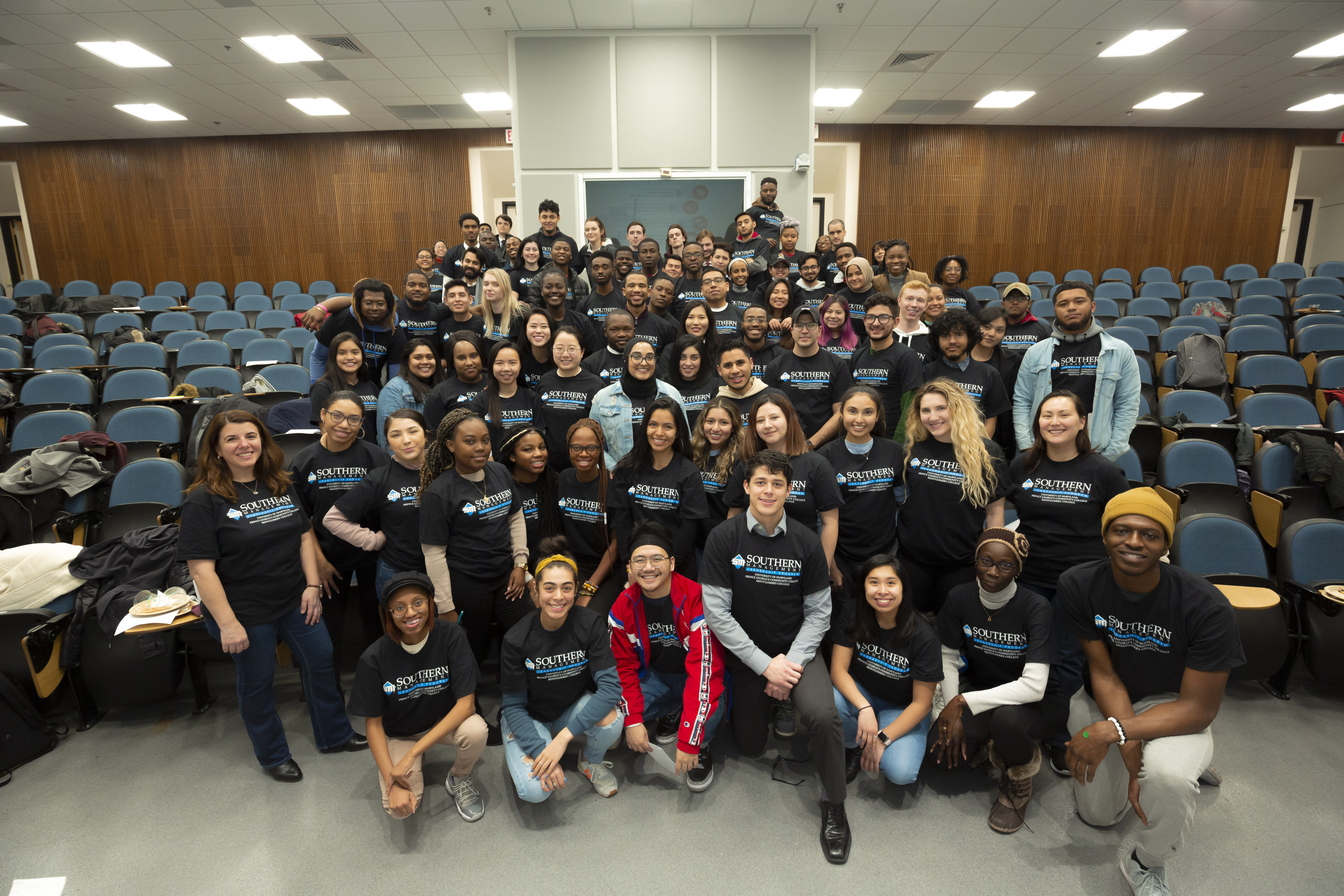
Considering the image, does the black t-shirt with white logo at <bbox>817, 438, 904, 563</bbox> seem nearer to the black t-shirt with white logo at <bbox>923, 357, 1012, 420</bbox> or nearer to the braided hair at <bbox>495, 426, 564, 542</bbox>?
the black t-shirt with white logo at <bbox>923, 357, 1012, 420</bbox>

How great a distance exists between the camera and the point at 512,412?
3.39 metres

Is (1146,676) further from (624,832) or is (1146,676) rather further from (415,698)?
(415,698)

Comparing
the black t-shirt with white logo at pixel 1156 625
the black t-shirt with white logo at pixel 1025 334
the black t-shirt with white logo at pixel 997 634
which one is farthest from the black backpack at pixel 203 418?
the black t-shirt with white logo at pixel 1025 334

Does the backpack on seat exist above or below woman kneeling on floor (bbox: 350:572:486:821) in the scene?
above

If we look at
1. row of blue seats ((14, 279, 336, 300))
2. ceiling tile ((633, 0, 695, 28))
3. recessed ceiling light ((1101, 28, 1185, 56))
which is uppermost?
recessed ceiling light ((1101, 28, 1185, 56))

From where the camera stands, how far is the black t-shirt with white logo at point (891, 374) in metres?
3.48

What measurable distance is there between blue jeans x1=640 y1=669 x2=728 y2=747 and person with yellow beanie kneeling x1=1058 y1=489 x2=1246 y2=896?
54.5 inches

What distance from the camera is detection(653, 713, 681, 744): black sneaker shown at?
9.00ft

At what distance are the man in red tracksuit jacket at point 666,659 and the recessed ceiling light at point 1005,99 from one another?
9943 mm

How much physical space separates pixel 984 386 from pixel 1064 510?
3.36 feet

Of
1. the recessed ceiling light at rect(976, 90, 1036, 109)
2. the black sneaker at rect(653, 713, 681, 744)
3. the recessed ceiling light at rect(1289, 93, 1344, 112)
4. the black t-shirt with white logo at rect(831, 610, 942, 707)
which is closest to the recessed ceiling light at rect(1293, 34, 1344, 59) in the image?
the recessed ceiling light at rect(1289, 93, 1344, 112)

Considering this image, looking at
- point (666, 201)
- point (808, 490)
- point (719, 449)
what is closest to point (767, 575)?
point (808, 490)

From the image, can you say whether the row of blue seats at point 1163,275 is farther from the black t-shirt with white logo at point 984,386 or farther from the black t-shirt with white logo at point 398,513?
the black t-shirt with white logo at point 398,513

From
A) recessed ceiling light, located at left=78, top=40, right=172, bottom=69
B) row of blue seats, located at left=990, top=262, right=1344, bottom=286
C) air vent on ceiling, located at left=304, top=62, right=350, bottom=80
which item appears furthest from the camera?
row of blue seats, located at left=990, top=262, right=1344, bottom=286
